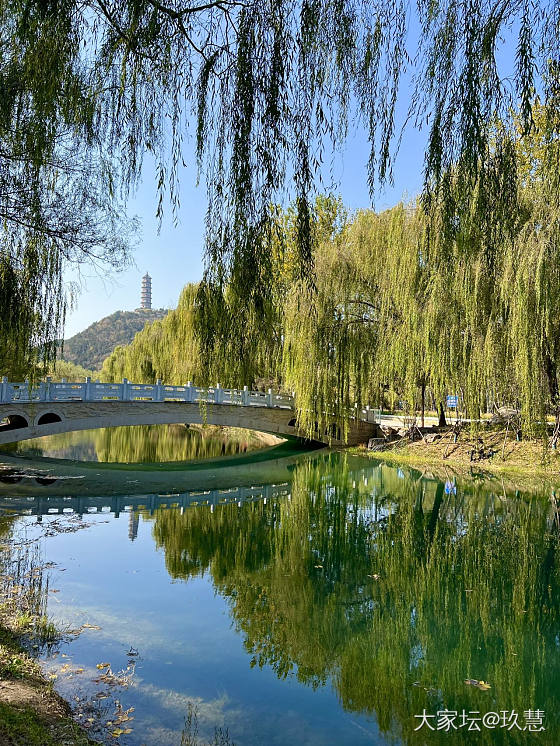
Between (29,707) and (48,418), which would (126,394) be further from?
(29,707)

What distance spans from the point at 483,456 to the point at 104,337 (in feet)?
318

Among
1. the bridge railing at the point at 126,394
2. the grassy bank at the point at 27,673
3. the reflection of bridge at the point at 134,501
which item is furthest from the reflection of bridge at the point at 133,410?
the grassy bank at the point at 27,673

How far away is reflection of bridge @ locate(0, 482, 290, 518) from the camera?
31.4ft

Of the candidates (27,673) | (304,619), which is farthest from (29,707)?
(304,619)

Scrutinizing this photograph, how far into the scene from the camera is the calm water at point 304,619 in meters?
3.57

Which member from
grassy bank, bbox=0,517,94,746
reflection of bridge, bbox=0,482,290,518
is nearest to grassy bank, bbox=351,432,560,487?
reflection of bridge, bbox=0,482,290,518

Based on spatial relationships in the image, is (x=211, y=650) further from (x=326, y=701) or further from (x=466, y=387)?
(x=466, y=387)

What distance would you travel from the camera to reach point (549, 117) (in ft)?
5.60

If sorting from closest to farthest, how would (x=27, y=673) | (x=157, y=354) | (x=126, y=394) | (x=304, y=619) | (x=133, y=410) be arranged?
(x=27, y=673)
(x=304, y=619)
(x=126, y=394)
(x=133, y=410)
(x=157, y=354)

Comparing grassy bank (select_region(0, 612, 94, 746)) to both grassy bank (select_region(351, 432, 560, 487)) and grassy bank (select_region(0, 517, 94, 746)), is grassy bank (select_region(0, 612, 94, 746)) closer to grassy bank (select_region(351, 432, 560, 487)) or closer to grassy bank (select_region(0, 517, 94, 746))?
grassy bank (select_region(0, 517, 94, 746))

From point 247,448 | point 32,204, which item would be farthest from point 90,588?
point 247,448

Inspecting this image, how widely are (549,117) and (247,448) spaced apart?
2093cm

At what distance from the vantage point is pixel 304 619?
4.93 meters

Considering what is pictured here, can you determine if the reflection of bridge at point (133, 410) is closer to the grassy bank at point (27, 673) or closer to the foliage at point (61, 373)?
the foliage at point (61, 373)
